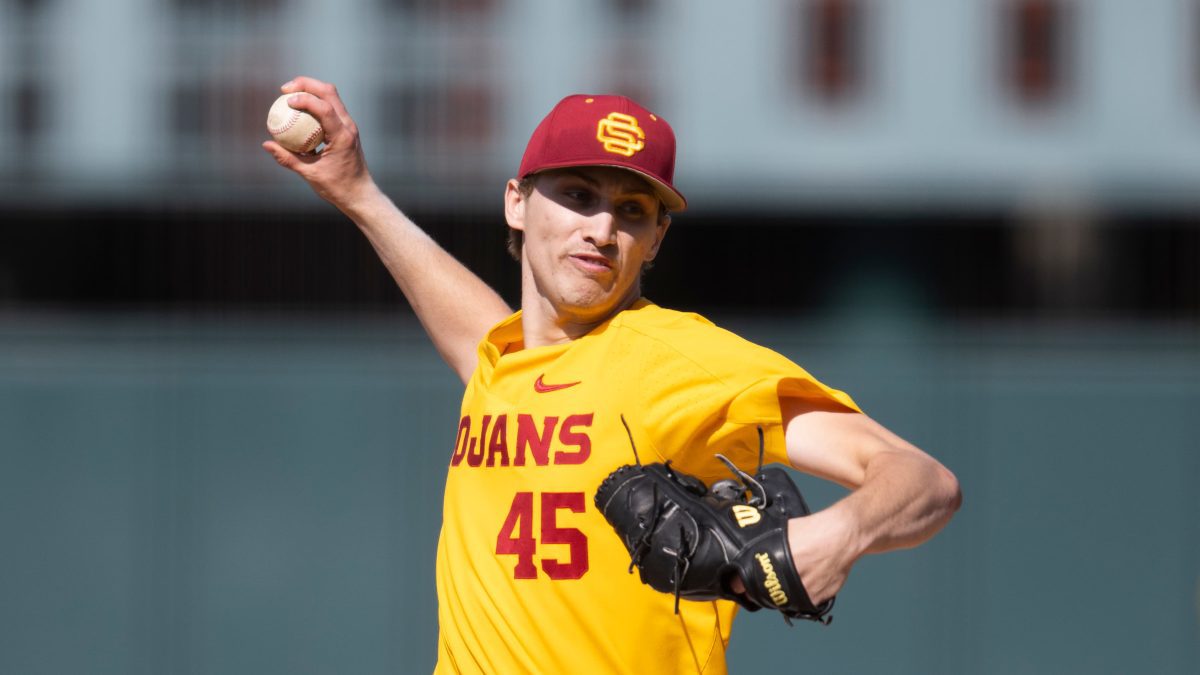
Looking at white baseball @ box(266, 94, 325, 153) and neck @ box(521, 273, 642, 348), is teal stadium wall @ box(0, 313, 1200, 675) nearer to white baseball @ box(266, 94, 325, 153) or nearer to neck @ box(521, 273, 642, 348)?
white baseball @ box(266, 94, 325, 153)

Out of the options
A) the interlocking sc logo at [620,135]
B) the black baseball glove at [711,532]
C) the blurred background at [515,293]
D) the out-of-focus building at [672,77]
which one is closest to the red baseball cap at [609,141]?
the interlocking sc logo at [620,135]

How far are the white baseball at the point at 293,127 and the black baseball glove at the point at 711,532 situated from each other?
3.69 ft

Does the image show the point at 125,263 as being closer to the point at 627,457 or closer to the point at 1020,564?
the point at 1020,564

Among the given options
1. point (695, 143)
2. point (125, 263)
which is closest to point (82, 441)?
point (125, 263)

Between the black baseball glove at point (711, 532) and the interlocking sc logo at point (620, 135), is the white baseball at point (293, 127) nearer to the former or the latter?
the interlocking sc logo at point (620, 135)

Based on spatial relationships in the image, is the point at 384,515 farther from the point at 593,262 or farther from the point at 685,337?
the point at 685,337

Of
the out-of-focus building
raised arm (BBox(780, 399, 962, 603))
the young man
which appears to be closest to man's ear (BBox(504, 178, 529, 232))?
the young man

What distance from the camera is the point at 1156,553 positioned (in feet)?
19.7

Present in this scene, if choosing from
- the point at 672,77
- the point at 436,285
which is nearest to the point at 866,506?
the point at 436,285

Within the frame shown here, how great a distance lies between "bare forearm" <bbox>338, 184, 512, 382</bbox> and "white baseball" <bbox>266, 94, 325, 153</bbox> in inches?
5.6

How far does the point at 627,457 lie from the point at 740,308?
9.42m

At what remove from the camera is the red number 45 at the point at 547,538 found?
2.05m

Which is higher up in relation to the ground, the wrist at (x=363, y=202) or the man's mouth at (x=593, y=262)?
the wrist at (x=363, y=202)

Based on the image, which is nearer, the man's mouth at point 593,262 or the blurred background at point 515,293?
the man's mouth at point 593,262
